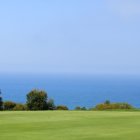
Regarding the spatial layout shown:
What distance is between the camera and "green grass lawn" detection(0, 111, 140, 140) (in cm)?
1175

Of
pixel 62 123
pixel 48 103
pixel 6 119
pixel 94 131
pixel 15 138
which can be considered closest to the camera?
pixel 15 138

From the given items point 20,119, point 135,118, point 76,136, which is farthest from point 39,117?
point 76,136

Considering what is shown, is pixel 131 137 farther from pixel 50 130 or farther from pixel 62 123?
pixel 62 123

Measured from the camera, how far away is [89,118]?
52.4 ft

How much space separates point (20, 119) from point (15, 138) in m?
4.22

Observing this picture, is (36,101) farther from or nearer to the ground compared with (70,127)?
farther from the ground

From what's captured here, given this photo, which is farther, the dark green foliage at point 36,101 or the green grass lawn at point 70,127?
the dark green foliage at point 36,101

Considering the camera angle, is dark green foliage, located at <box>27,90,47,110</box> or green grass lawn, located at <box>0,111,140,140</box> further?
dark green foliage, located at <box>27,90,47,110</box>

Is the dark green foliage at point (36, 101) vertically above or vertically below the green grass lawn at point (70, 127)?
above

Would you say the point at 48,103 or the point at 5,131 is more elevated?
the point at 48,103

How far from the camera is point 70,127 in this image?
1344 centimetres

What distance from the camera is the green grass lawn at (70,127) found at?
38.5 feet

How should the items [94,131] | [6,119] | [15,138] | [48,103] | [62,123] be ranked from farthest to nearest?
1. [48,103]
2. [6,119]
3. [62,123]
4. [94,131]
5. [15,138]

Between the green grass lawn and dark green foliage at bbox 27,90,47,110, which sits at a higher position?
dark green foliage at bbox 27,90,47,110
